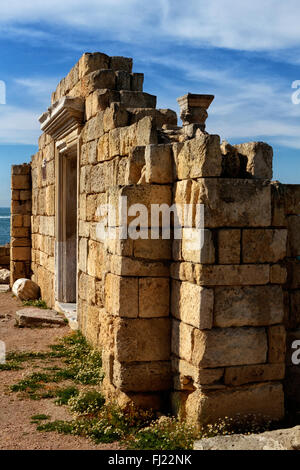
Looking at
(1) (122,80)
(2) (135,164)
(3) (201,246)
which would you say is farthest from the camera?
(1) (122,80)

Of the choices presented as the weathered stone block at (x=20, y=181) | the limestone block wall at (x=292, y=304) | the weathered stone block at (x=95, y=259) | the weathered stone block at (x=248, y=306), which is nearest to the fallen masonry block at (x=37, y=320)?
the weathered stone block at (x=95, y=259)

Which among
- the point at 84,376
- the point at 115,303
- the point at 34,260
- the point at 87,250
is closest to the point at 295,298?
the point at 115,303

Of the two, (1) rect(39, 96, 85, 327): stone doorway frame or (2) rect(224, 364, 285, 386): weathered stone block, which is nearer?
(2) rect(224, 364, 285, 386): weathered stone block

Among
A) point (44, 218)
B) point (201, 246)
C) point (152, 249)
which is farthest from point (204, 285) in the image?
point (44, 218)

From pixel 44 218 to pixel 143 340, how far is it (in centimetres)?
763

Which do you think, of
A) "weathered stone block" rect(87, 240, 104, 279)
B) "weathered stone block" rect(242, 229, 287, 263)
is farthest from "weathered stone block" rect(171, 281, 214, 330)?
"weathered stone block" rect(87, 240, 104, 279)

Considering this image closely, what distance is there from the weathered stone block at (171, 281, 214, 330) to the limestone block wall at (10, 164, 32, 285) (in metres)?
10.0

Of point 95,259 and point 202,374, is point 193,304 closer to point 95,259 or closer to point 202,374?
point 202,374

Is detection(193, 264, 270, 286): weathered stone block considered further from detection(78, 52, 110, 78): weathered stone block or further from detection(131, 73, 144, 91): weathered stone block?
detection(78, 52, 110, 78): weathered stone block

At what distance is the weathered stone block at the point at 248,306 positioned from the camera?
15.4 feet

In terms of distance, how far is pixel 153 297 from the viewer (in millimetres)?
5270

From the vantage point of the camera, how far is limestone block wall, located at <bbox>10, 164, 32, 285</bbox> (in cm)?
1445

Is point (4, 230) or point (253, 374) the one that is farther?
point (4, 230)

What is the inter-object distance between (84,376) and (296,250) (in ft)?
10.3
